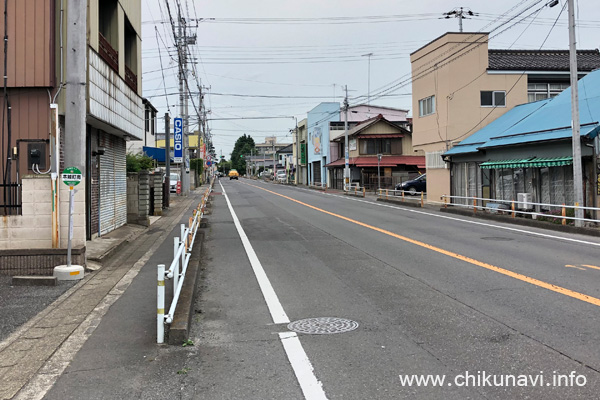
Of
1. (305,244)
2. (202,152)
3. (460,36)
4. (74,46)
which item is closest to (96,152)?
(74,46)

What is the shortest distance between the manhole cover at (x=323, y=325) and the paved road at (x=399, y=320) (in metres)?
0.13

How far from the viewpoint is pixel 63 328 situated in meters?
6.22

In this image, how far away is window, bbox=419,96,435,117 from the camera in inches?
1133

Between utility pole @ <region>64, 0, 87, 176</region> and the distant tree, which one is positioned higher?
the distant tree

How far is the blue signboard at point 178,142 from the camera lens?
38.2 meters

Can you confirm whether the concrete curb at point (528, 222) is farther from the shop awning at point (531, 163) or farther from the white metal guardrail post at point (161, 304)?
the white metal guardrail post at point (161, 304)

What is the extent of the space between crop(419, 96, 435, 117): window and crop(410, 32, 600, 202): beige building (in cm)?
6

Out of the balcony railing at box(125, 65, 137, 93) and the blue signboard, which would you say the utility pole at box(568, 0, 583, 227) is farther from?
the blue signboard

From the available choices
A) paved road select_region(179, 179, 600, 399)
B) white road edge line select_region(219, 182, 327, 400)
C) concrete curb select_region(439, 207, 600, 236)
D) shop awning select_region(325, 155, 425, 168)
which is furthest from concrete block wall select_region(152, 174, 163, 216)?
shop awning select_region(325, 155, 425, 168)

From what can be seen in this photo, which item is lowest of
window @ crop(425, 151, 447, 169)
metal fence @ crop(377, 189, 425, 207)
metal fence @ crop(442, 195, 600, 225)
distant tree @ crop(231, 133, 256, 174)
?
metal fence @ crop(442, 195, 600, 225)

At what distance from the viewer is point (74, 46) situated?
10.0 m

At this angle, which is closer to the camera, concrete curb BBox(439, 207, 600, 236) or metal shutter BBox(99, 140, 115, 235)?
metal shutter BBox(99, 140, 115, 235)

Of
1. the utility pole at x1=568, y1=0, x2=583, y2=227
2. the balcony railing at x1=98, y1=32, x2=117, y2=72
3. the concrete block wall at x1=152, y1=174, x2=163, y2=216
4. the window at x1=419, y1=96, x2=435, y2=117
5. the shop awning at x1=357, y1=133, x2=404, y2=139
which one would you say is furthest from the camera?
the shop awning at x1=357, y1=133, x2=404, y2=139

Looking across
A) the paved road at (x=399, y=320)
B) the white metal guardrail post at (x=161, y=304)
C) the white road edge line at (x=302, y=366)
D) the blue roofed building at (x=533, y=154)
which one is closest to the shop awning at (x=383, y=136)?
the blue roofed building at (x=533, y=154)
